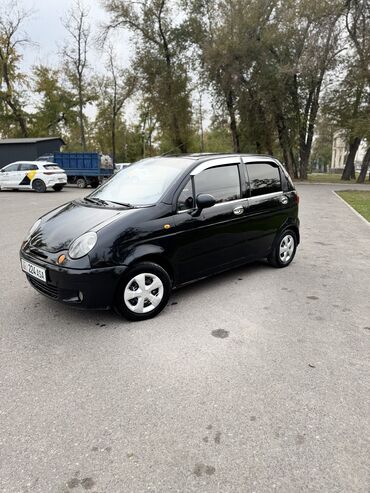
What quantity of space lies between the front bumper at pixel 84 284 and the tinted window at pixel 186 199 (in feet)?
3.31

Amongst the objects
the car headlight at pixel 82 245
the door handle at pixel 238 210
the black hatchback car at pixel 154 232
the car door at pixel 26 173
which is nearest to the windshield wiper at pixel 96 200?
the black hatchback car at pixel 154 232

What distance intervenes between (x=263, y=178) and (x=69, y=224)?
2806 millimetres

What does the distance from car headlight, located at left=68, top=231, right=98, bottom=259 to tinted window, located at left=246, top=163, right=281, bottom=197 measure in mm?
2392

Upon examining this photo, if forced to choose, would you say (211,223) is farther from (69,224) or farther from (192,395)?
(192,395)

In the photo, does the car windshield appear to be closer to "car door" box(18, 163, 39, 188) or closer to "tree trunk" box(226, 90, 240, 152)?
"car door" box(18, 163, 39, 188)

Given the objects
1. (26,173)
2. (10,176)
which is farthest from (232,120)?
(10,176)

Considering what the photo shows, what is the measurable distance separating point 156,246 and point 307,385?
194 centimetres

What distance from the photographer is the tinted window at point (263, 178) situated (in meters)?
5.04

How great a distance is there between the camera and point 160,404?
2566 millimetres

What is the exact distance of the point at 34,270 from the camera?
12.4 feet

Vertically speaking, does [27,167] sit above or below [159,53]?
below

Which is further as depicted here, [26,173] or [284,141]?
[284,141]

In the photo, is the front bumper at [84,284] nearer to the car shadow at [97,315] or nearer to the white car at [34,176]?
the car shadow at [97,315]

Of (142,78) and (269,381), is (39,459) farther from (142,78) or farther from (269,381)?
(142,78)
